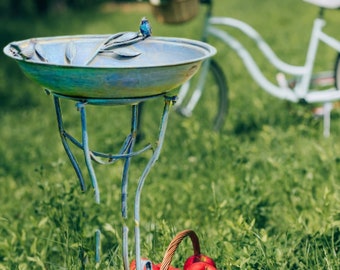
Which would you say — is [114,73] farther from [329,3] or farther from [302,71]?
[302,71]

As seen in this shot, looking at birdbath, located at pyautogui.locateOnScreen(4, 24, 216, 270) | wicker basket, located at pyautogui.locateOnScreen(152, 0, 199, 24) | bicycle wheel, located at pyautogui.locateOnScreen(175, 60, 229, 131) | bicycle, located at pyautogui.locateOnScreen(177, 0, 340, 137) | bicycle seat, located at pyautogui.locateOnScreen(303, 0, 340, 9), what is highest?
birdbath, located at pyautogui.locateOnScreen(4, 24, 216, 270)

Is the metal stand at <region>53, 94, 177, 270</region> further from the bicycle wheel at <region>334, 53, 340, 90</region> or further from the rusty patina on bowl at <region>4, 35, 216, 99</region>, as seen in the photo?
the bicycle wheel at <region>334, 53, 340, 90</region>

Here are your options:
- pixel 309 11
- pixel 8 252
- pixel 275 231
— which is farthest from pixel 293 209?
pixel 309 11

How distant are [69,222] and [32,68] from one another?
1197 millimetres

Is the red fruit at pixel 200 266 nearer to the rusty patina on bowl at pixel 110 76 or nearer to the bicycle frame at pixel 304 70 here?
the rusty patina on bowl at pixel 110 76

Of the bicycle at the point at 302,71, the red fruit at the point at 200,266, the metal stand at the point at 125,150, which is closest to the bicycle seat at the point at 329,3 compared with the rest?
the bicycle at the point at 302,71

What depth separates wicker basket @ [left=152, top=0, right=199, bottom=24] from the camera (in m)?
5.11

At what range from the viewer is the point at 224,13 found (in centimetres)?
1371

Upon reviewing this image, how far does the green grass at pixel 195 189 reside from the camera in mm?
3195

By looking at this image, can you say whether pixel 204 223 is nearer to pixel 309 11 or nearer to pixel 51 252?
pixel 51 252

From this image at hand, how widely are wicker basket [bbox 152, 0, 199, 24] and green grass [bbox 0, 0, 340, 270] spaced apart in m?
0.80

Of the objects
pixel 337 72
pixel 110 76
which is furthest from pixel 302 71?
pixel 110 76

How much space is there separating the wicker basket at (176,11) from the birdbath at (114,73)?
2.09 m

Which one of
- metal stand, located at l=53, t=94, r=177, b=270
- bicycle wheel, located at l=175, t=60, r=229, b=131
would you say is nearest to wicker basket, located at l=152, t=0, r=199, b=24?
bicycle wheel, located at l=175, t=60, r=229, b=131
